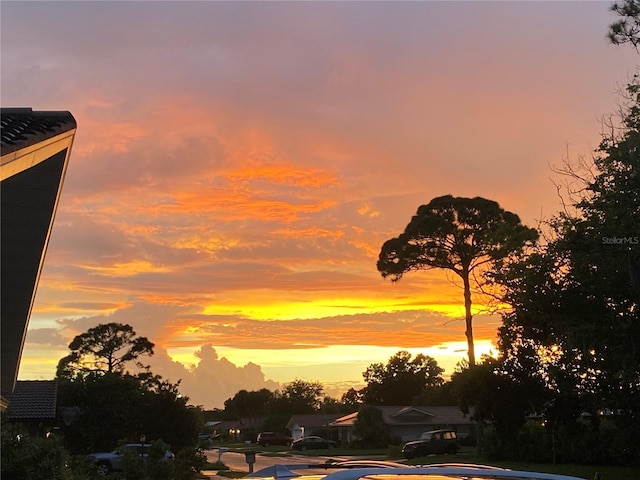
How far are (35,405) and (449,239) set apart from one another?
24.5 meters

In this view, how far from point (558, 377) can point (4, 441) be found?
2356cm

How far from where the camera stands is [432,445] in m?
46.9

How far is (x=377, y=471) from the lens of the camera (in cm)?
290

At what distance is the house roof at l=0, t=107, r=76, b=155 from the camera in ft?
17.9

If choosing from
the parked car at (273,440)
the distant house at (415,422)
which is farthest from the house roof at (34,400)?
the parked car at (273,440)

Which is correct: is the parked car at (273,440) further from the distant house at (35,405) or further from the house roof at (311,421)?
the distant house at (35,405)

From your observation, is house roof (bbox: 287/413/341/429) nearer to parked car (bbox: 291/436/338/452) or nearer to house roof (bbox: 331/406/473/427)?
house roof (bbox: 331/406/473/427)

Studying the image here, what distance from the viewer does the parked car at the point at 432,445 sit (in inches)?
Answer: 1820

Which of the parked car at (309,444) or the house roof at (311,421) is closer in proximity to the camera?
the parked car at (309,444)

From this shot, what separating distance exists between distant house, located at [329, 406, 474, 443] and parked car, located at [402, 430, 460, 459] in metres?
A: 20.9

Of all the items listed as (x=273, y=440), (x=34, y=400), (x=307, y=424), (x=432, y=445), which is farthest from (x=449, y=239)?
(x=307, y=424)

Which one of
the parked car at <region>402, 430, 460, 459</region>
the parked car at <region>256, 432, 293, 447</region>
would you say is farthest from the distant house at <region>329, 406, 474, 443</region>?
the parked car at <region>402, 430, 460, 459</region>

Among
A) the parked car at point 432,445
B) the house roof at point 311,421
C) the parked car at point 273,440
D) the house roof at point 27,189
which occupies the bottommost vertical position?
the parked car at point 432,445

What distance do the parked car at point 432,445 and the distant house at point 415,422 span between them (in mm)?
20945
